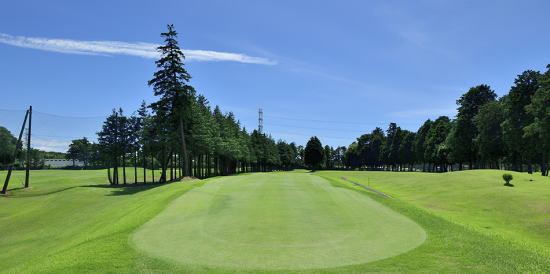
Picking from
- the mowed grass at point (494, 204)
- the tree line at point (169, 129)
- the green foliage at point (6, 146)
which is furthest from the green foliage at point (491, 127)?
the green foliage at point (6, 146)

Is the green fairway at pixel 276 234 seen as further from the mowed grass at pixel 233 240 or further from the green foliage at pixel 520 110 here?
the green foliage at pixel 520 110

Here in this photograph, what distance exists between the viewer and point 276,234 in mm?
12258

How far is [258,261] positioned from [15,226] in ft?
76.7

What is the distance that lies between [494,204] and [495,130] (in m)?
42.6

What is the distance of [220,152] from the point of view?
229ft

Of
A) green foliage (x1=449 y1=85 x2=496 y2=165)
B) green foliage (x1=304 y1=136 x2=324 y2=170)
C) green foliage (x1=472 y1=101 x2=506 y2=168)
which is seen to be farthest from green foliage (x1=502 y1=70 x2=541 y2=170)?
green foliage (x1=304 y1=136 x2=324 y2=170)

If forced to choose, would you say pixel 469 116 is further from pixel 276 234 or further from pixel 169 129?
pixel 276 234

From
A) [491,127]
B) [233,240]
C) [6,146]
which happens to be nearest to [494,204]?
[233,240]

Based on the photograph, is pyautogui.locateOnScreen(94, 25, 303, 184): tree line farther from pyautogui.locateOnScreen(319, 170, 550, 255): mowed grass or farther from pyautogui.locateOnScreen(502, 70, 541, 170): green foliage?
pyautogui.locateOnScreen(502, 70, 541, 170): green foliage

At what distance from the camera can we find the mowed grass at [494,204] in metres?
19.5

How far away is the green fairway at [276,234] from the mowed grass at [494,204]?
651 centimetres

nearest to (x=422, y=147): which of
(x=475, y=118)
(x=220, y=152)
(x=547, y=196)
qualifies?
(x=475, y=118)

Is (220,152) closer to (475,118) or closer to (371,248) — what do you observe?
(475,118)

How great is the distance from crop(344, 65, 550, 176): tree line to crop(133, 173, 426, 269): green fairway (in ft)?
141
